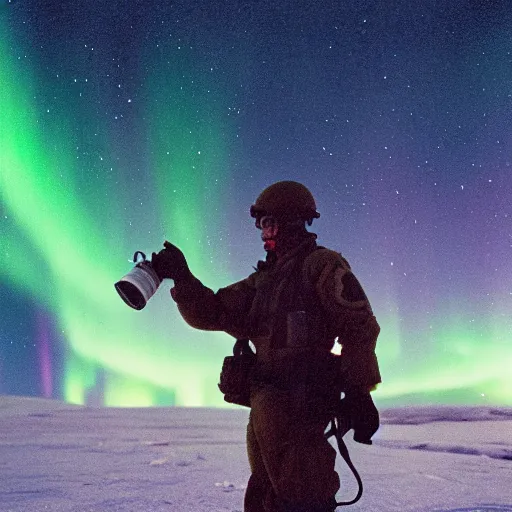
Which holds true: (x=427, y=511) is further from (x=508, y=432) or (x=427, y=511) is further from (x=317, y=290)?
(x=508, y=432)

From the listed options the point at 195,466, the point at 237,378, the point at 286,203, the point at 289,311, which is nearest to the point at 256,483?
the point at 237,378

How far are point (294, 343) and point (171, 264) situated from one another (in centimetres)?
85

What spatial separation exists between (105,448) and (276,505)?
4833mm

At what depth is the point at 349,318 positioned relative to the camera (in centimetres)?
259

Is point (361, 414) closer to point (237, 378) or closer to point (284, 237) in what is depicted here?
point (237, 378)

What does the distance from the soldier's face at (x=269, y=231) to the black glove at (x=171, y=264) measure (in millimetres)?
492

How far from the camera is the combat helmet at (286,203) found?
3051 mm

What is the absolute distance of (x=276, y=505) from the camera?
248 cm

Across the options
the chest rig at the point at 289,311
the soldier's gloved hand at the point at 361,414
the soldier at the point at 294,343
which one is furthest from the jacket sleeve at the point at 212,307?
the soldier's gloved hand at the point at 361,414

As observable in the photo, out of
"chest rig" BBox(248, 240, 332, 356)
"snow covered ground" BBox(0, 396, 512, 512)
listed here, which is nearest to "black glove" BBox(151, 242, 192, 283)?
"chest rig" BBox(248, 240, 332, 356)

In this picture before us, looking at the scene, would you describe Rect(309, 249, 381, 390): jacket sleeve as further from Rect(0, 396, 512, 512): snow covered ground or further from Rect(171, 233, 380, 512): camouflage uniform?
Rect(0, 396, 512, 512): snow covered ground

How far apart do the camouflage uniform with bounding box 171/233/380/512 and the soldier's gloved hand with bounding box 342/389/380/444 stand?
2.0 inches

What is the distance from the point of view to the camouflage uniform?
7.98ft

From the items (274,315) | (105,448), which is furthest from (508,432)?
(274,315)
